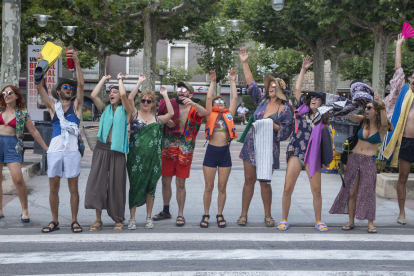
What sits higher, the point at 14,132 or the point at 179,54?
the point at 179,54

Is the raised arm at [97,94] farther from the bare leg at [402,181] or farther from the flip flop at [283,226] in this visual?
the bare leg at [402,181]

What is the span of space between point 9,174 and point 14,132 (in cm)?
191

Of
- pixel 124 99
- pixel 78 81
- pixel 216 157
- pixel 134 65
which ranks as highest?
pixel 134 65

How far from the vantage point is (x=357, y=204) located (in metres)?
6.52

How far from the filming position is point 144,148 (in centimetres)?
637

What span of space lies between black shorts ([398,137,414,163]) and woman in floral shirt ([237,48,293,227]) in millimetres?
1606

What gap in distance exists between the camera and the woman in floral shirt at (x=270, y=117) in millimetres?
6613

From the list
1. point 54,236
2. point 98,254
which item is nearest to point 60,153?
point 54,236

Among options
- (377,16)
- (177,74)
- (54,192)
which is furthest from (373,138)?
(177,74)

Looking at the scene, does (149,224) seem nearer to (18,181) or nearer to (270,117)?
(18,181)

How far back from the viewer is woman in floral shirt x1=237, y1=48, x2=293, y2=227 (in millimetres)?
6613

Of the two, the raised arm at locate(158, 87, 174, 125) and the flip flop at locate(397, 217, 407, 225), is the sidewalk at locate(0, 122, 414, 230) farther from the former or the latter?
the raised arm at locate(158, 87, 174, 125)

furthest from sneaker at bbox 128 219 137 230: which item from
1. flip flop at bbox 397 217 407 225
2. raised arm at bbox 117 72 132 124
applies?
flip flop at bbox 397 217 407 225

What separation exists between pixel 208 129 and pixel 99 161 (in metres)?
1.46
